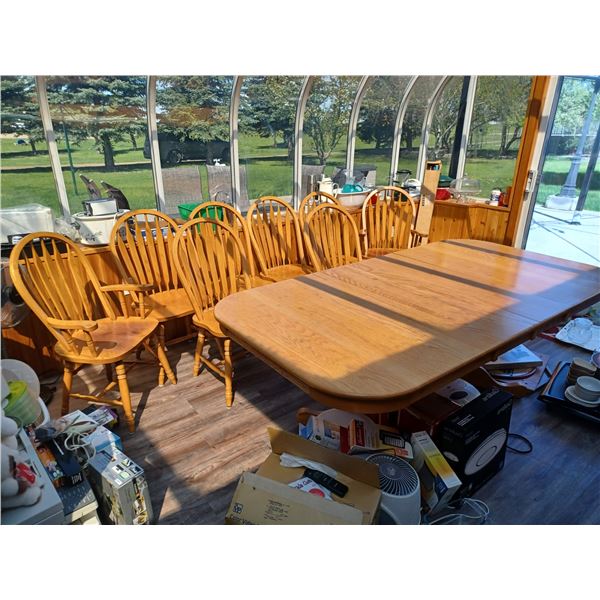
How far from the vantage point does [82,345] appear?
222cm

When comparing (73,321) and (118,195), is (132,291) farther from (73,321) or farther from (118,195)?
(118,195)

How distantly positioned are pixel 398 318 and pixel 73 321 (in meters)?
1.49

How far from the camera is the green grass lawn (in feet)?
9.97

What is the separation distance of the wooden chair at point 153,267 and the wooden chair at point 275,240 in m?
0.58

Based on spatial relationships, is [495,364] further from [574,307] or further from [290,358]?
[290,358]

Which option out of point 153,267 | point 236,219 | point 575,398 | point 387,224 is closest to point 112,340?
point 153,267

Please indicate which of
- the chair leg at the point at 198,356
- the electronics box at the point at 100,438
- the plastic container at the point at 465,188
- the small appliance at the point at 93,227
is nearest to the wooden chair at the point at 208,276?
the chair leg at the point at 198,356

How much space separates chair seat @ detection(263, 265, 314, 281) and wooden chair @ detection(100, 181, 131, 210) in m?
1.20

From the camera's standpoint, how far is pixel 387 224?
3670 millimetres

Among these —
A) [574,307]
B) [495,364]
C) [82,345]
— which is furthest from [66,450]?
[495,364]

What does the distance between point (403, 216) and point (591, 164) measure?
145 centimetres

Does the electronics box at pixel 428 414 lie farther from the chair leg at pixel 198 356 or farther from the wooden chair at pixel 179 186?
the wooden chair at pixel 179 186
